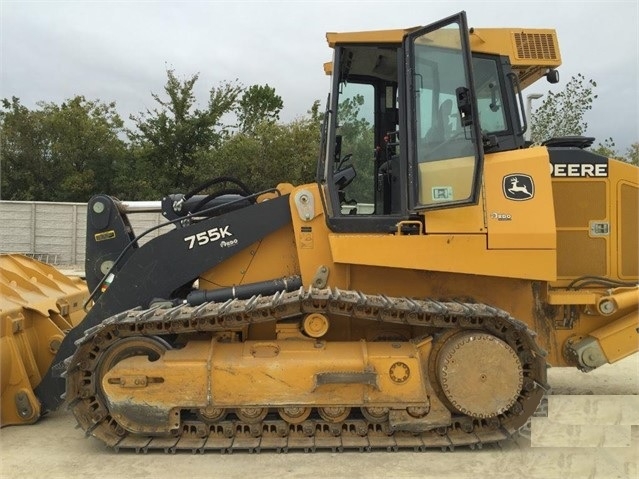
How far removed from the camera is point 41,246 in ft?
64.3

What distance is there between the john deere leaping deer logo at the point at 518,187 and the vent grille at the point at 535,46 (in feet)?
3.84

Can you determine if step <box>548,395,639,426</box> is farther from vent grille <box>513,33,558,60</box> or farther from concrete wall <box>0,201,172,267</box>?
concrete wall <box>0,201,172,267</box>

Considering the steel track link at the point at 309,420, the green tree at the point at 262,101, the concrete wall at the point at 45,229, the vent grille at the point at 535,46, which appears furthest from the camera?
the green tree at the point at 262,101

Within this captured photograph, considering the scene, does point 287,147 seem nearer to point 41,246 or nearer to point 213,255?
point 41,246

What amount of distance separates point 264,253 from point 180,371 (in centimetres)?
121

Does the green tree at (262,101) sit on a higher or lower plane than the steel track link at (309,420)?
higher

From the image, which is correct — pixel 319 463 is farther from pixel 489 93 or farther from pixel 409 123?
pixel 489 93

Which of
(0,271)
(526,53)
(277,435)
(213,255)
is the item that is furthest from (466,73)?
(0,271)

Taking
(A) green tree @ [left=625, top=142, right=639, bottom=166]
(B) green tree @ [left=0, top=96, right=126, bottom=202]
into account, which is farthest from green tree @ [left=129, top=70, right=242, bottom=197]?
(A) green tree @ [left=625, top=142, right=639, bottom=166]

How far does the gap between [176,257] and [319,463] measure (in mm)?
1956

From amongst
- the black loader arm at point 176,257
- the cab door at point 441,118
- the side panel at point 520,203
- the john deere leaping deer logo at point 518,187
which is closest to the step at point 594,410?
the side panel at point 520,203

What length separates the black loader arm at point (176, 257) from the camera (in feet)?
15.2

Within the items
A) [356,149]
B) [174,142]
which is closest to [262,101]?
[174,142]

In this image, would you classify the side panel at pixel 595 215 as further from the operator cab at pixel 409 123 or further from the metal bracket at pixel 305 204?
the metal bracket at pixel 305 204
